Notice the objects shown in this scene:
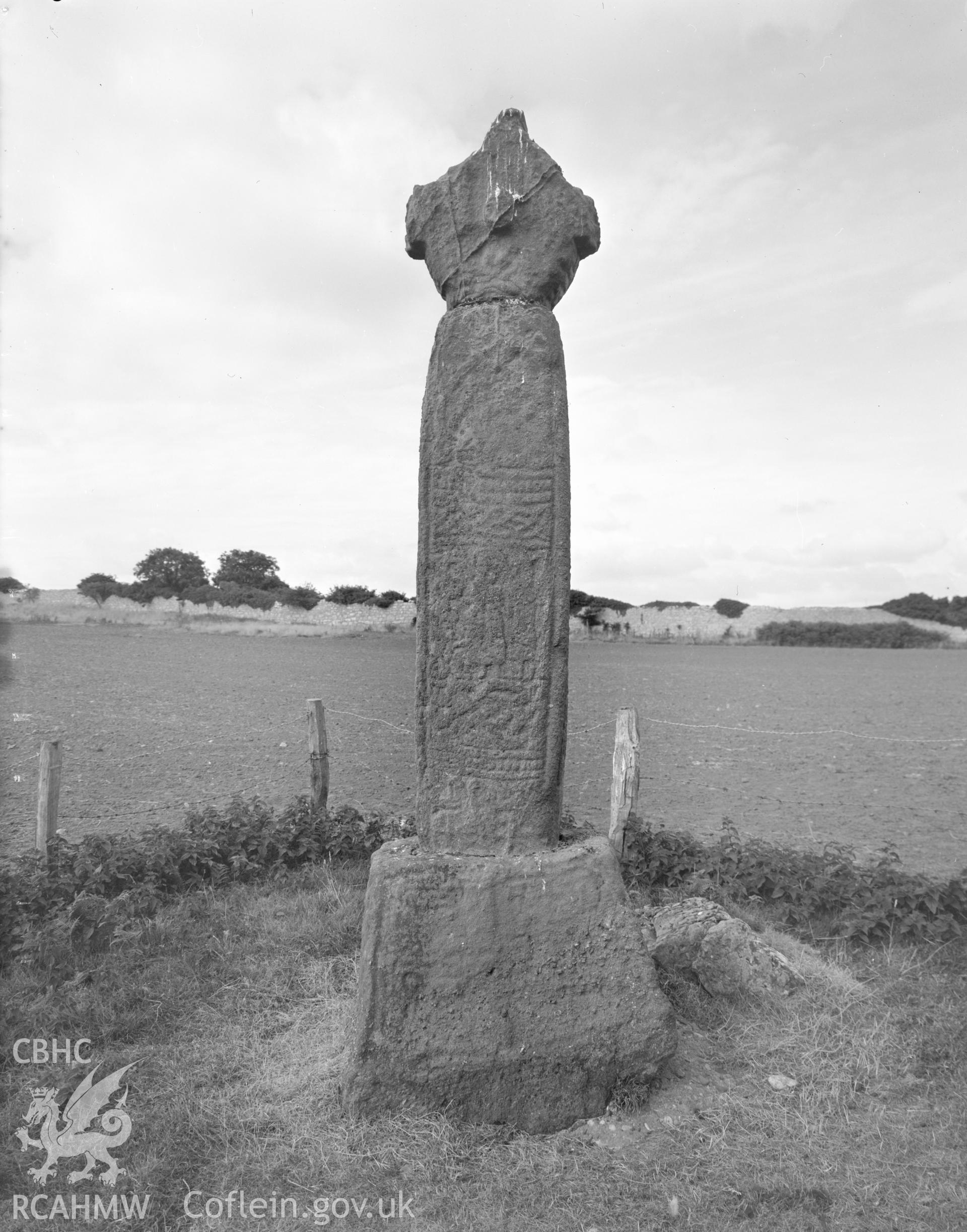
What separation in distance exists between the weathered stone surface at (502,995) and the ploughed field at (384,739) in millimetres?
4733

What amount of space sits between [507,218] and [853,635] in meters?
39.3

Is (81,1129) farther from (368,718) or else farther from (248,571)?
(248,571)

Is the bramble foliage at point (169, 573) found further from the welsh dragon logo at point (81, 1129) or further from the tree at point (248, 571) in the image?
the welsh dragon logo at point (81, 1129)

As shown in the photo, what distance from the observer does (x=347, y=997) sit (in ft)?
13.3

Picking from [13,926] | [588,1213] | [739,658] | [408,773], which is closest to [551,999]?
[588,1213]

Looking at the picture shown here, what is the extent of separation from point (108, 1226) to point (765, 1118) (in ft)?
A: 7.65

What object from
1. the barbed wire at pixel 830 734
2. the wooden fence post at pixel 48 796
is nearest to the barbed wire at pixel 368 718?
the barbed wire at pixel 830 734

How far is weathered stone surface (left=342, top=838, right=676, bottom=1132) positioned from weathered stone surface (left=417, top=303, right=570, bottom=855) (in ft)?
0.69

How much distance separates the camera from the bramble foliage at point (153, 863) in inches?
177

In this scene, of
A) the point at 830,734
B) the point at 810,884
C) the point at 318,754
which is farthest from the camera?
the point at 830,734

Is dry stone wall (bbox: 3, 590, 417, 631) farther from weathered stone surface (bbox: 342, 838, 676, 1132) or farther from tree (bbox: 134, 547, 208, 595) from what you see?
weathered stone surface (bbox: 342, 838, 676, 1132)

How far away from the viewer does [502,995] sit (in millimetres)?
3189

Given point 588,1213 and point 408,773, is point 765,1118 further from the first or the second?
point 408,773

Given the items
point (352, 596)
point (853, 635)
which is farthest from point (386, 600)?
point (853, 635)
